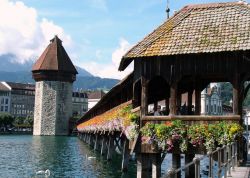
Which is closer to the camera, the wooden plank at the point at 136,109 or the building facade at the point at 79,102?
the wooden plank at the point at 136,109

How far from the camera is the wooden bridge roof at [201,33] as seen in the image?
15227 millimetres

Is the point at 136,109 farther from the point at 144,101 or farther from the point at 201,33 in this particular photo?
the point at 201,33

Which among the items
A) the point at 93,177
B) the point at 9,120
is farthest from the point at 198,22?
the point at 9,120

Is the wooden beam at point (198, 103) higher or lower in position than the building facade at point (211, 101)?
lower

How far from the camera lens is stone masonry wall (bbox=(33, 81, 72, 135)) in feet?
284

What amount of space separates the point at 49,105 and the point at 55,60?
329 inches

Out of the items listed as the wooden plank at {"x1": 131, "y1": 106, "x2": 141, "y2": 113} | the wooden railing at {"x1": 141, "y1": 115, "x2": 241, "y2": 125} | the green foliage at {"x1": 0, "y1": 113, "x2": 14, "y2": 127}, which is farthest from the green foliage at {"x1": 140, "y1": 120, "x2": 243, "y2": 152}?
the green foliage at {"x1": 0, "y1": 113, "x2": 14, "y2": 127}

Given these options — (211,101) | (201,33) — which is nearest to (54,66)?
(211,101)

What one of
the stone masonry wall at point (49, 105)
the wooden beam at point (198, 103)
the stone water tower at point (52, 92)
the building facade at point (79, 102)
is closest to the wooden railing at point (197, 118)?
the wooden beam at point (198, 103)

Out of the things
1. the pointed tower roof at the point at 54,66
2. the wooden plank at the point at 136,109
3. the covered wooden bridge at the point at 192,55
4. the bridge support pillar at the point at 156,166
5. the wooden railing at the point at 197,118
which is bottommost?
the bridge support pillar at the point at 156,166

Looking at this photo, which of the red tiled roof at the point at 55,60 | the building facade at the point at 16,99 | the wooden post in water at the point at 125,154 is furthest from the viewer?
the building facade at the point at 16,99

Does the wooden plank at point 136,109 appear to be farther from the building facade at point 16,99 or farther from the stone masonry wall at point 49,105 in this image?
the building facade at point 16,99

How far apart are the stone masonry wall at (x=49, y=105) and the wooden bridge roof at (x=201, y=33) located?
7048 cm

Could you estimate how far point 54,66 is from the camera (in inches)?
3418
